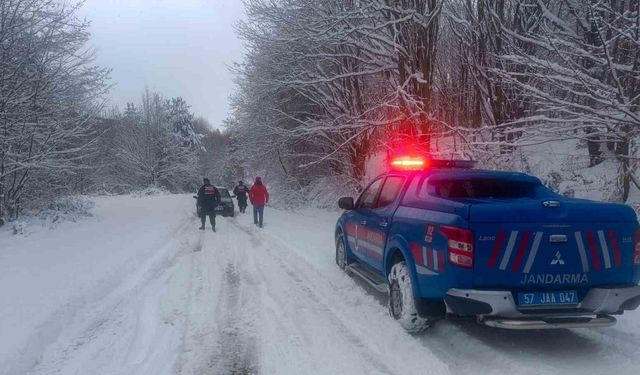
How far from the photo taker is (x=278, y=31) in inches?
699

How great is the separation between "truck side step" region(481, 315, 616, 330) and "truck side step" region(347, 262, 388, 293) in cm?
200

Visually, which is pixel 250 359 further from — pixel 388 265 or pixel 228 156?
pixel 228 156

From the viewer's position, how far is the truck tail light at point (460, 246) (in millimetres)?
4340

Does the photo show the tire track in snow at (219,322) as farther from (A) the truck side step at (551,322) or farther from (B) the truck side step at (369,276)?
(A) the truck side step at (551,322)

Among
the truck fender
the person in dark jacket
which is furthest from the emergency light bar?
the person in dark jacket

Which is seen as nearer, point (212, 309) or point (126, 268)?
point (212, 309)

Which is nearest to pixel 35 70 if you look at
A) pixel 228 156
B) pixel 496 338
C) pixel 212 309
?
pixel 212 309

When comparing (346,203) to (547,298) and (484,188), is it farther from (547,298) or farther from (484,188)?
(547,298)

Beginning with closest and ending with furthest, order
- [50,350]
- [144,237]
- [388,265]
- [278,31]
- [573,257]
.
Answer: [573,257]
[50,350]
[388,265]
[144,237]
[278,31]

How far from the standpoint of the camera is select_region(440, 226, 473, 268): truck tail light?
434 cm

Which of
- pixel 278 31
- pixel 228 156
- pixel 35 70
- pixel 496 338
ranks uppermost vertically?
pixel 278 31

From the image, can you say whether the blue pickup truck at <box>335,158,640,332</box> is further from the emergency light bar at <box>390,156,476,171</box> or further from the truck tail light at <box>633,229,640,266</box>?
the emergency light bar at <box>390,156,476,171</box>

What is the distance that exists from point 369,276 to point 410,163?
1698mm

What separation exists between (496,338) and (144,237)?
405 inches
